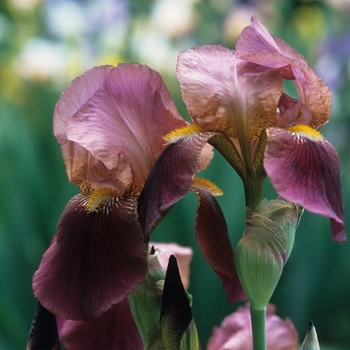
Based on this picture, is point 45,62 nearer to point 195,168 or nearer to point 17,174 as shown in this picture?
point 17,174

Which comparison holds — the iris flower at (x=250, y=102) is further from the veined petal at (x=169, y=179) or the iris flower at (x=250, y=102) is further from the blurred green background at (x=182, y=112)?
the blurred green background at (x=182, y=112)

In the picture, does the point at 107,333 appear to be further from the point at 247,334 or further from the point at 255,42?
the point at 255,42

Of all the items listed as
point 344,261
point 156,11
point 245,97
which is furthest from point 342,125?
point 245,97

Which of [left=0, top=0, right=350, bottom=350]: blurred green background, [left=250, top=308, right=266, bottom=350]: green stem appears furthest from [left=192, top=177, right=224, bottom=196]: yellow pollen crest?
[left=0, top=0, right=350, bottom=350]: blurred green background

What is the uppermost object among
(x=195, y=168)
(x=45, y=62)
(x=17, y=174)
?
(x=195, y=168)

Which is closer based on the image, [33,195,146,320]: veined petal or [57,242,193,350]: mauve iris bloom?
[33,195,146,320]: veined petal

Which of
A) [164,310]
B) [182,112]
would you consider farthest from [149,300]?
[182,112]

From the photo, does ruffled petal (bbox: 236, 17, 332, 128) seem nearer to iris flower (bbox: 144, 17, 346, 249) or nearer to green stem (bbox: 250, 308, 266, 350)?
iris flower (bbox: 144, 17, 346, 249)
